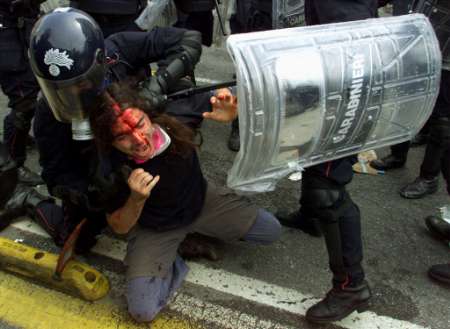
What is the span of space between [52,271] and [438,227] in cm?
223

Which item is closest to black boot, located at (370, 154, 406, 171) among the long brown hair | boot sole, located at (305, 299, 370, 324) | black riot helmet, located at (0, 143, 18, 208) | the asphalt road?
the asphalt road

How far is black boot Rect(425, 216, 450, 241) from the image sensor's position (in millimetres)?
2848

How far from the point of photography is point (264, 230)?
2.71 m

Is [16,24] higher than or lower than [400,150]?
higher

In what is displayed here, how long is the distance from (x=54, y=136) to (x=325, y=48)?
135 centimetres

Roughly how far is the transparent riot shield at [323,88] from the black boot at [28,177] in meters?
1.90

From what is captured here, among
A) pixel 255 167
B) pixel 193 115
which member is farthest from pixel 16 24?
pixel 255 167

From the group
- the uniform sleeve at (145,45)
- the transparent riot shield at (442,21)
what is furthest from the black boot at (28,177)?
the transparent riot shield at (442,21)

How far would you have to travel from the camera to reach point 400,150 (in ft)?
11.7

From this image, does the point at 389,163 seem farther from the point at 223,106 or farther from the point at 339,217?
the point at 223,106

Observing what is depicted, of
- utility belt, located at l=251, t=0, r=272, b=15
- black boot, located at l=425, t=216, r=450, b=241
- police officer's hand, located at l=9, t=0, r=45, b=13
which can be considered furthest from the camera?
utility belt, located at l=251, t=0, r=272, b=15

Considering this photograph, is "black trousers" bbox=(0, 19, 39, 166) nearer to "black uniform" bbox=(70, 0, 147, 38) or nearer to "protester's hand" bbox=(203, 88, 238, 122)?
"black uniform" bbox=(70, 0, 147, 38)

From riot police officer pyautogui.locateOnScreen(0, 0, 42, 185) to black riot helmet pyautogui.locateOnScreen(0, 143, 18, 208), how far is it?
0.14 metres

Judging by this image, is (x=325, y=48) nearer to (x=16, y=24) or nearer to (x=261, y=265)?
(x=261, y=265)
